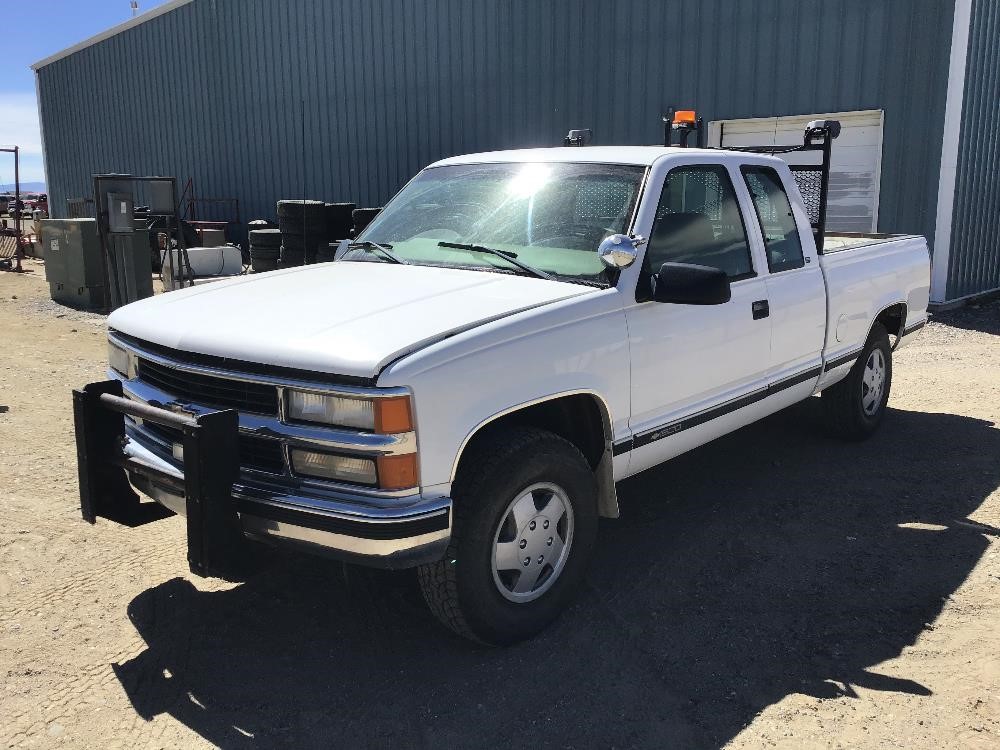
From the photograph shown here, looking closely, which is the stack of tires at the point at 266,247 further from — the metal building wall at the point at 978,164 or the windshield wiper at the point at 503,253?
the windshield wiper at the point at 503,253

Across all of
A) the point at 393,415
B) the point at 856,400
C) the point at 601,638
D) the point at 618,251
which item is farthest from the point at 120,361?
the point at 856,400

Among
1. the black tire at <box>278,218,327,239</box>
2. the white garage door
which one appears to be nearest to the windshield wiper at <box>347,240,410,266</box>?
the white garage door

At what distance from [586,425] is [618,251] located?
74 centimetres

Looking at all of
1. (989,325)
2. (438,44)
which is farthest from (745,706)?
(438,44)

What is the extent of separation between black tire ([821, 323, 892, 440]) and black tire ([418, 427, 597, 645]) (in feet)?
10.3

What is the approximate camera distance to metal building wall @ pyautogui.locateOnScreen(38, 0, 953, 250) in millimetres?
11250

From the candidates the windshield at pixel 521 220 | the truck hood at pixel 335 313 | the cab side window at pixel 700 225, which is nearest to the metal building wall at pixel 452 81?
the cab side window at pixel 700 225

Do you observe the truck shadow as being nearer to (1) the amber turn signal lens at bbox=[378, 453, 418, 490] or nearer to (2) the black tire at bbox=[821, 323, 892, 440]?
(1) the amber turn signal lens at bbox=[378, 453, 418, 490]

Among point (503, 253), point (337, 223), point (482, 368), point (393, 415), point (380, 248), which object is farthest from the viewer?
point (337, 223)

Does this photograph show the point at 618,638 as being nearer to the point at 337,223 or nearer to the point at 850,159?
the point at 850,159

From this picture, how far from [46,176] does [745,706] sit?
33.4m

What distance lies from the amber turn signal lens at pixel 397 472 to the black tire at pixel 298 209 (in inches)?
422

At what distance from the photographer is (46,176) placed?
1215 inches

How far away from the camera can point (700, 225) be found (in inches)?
165
